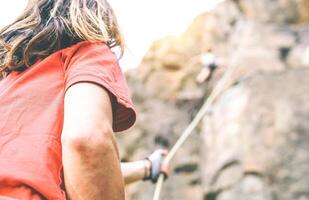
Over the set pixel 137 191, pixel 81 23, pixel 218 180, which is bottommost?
pixel 137 191

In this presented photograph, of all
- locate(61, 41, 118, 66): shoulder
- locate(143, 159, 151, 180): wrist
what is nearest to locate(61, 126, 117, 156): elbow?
locate(61, 41, 118, 66): shoulder

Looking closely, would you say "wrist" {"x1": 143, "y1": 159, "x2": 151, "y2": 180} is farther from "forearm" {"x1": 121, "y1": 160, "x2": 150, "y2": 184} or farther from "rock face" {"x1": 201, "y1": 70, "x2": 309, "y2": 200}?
"rock face" {"x1": 201, "y1": 70, "x2": 309, "y2": 200}

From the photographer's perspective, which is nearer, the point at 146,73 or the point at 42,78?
the point at 42,78

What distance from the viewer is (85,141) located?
4.53 ft

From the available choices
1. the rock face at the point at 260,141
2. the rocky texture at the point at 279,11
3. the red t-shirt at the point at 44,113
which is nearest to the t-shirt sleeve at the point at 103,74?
the red t-shirt at the point at 44,113

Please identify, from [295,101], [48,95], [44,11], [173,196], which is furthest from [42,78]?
[173,196]

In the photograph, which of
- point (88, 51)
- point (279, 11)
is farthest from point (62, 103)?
point (279, 11)

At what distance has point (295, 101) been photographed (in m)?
6.96

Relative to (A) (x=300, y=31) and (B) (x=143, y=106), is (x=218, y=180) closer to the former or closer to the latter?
(B) (x=143, y=106)

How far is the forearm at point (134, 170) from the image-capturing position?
271cm

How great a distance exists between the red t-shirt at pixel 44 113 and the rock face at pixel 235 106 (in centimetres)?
478

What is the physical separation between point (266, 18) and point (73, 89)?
30.0ft

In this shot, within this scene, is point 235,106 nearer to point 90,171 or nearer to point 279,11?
point 279,11

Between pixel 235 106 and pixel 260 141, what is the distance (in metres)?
0.88
